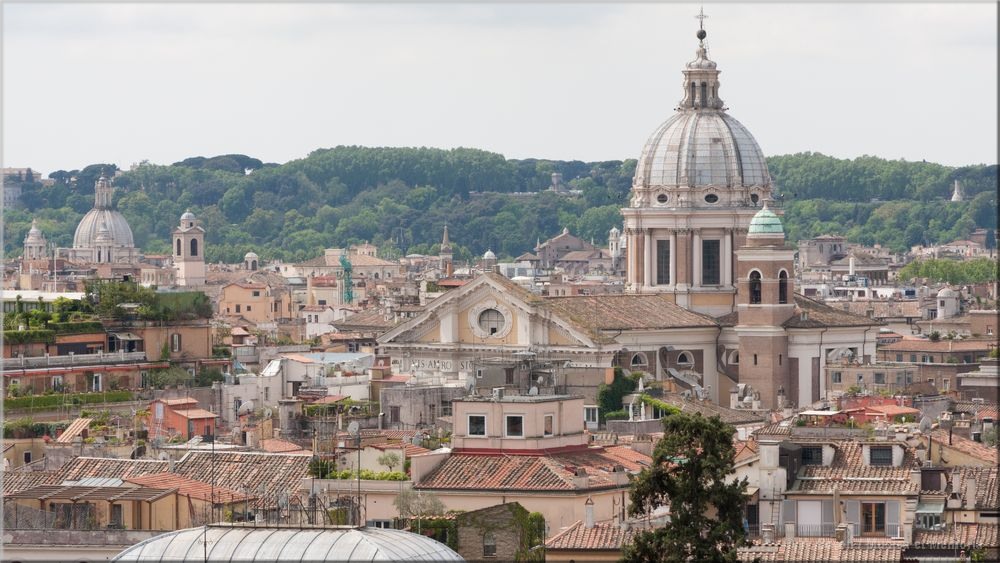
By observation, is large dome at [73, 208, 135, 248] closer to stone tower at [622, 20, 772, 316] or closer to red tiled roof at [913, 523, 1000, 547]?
stone tower at [622, 20, 772, 316]

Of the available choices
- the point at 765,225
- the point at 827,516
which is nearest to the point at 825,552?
the point at 827,516

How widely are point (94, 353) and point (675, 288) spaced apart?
1515 cm

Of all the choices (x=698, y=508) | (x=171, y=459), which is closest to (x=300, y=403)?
(x=171, y=459)

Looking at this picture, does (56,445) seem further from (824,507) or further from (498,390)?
(824,507)

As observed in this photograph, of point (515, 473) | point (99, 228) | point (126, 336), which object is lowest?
point (515, 473)

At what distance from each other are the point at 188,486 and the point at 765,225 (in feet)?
103

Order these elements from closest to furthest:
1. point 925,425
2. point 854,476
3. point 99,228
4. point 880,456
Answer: point 854,476
point 880,456
point 925,425
point 99,228

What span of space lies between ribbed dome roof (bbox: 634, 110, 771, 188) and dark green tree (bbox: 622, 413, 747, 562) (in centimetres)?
4003

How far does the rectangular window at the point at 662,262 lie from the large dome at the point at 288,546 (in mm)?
41980

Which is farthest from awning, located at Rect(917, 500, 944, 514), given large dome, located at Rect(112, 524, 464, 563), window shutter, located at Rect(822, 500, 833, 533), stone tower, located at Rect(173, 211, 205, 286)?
stone tower, located at Rect(173, 211, 205, 286)

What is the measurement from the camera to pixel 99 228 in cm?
18812

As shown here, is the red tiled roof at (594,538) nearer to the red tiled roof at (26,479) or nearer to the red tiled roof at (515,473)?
the red tiled roof at (515,473)

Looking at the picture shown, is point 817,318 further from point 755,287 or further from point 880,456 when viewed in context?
point 880,456

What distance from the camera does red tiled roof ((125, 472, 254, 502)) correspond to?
40.3m
